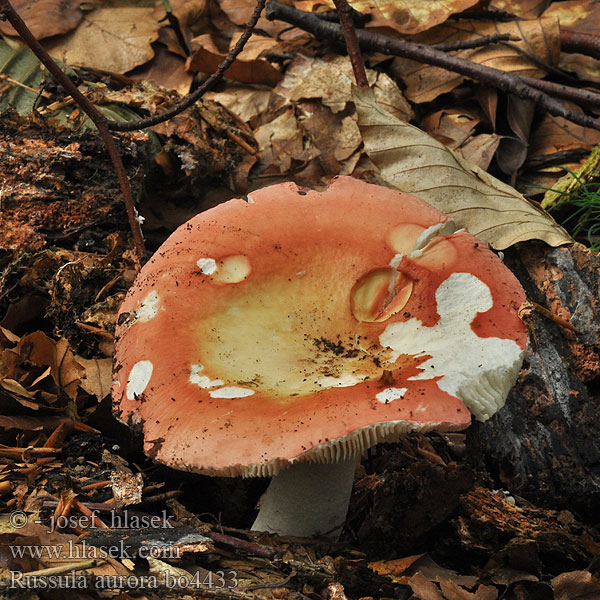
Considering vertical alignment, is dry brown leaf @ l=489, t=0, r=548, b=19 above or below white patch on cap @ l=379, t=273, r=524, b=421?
above

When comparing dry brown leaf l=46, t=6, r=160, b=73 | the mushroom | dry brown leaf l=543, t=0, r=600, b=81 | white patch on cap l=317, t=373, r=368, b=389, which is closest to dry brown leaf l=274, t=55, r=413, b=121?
dry brown leaf l=46, t=6, r=160, b=73

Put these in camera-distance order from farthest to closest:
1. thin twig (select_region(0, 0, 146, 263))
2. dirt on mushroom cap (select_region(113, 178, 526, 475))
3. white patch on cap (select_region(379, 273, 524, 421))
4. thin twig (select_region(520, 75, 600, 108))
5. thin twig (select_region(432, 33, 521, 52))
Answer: thin twig (select_region(432, 33, 521, 52)), thin twig (select_region(520, 75, 600, 108)), thin twig (select_region(0, 0, 146, 263)), white patch on cap (select_region(379, 273, 524, 421)), dirt on mushroom cap (select_region(113, 178, 526, 475))

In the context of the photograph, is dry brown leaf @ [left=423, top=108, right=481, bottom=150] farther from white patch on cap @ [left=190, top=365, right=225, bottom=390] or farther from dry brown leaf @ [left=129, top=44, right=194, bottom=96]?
white patch on cap @ [left=190, top=365, right=225, bottom=390]

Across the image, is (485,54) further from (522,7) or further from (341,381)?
(341,381)

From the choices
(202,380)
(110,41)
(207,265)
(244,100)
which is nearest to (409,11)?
(244,100)

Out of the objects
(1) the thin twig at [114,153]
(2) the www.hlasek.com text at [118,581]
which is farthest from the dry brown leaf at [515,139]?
(2) the www.hlasek.com text at [118,581]

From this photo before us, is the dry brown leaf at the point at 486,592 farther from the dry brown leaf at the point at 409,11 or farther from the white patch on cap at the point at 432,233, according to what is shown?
the dry brown leaf at the point at 409,11

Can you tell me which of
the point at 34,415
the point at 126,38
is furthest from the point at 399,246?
the point at 126,38
